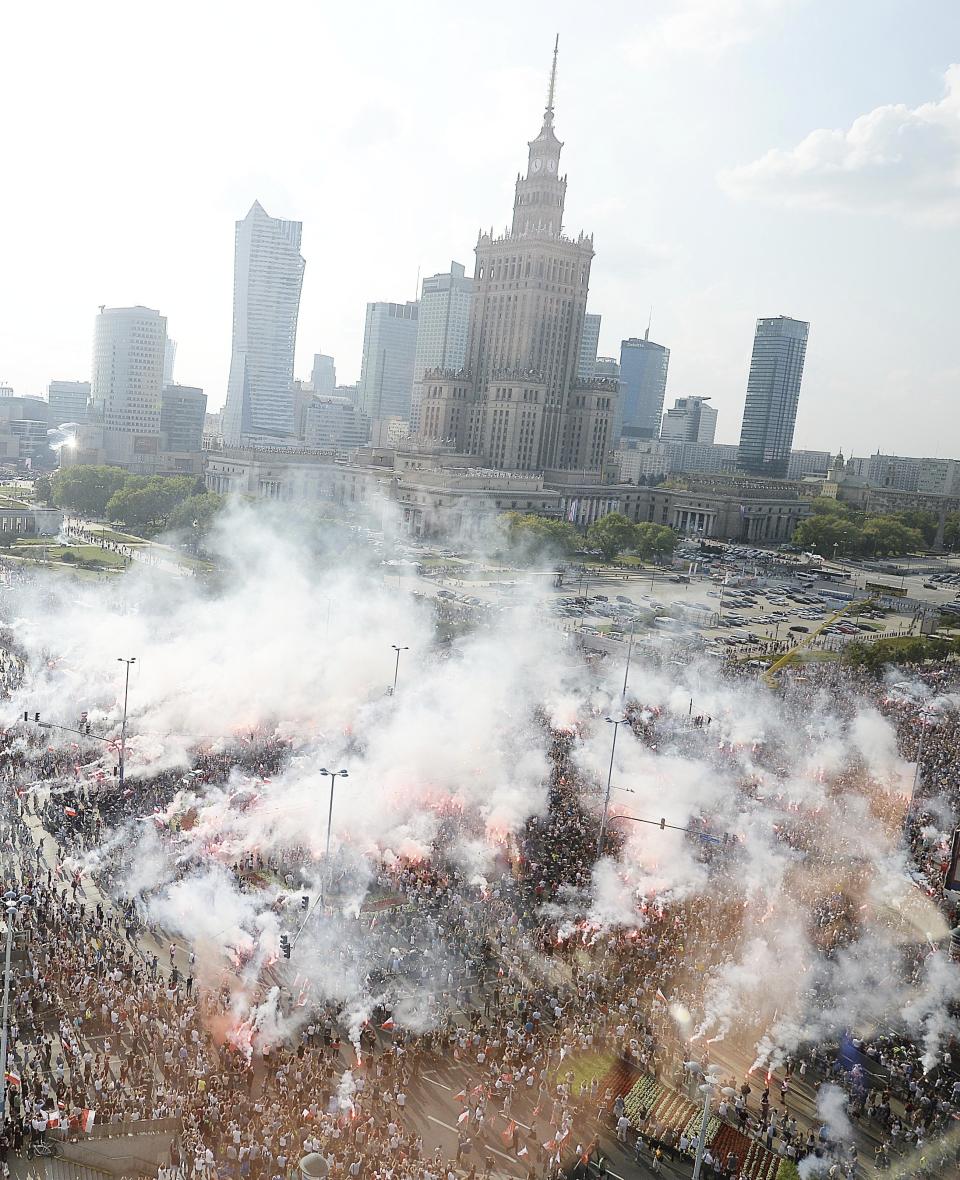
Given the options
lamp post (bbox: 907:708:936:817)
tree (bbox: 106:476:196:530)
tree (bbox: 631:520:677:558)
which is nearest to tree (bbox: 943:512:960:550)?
tree (bbox: 631:520:677:558)

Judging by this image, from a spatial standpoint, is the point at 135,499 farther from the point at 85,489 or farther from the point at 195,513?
the point at 195,513

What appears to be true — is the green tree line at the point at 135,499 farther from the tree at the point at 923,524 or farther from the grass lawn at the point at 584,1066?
the tree at the point at 923,524

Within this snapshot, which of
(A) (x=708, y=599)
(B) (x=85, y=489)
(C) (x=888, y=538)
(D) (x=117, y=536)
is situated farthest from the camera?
(C) (x=888, y=538)

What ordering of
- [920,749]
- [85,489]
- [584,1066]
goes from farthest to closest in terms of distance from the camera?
[85,489] < [920,749] < [584,1066]

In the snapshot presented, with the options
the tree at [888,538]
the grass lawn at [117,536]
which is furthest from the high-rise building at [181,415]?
the tree at [888,538]

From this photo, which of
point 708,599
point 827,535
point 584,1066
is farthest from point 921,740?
point 827,535

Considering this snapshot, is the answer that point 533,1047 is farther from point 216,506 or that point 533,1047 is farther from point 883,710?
point 216,506

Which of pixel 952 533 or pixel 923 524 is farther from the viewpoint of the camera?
pixel 923 524
